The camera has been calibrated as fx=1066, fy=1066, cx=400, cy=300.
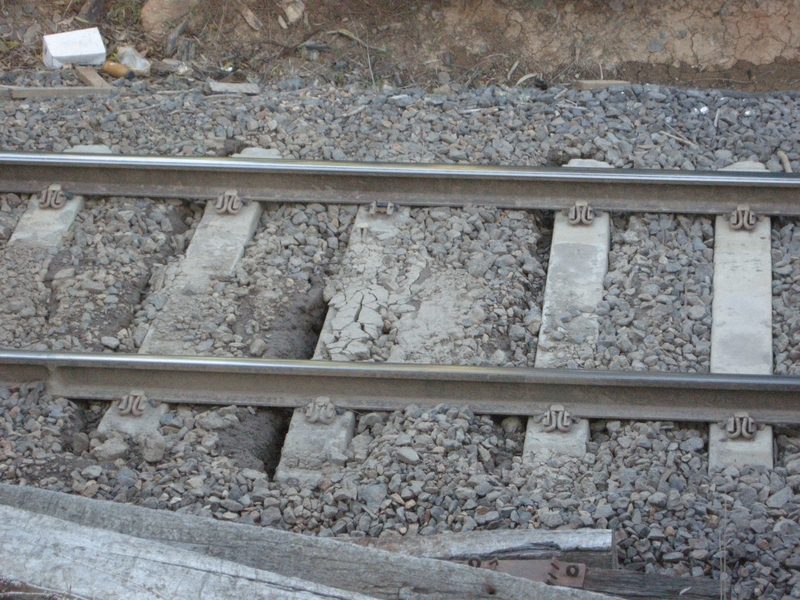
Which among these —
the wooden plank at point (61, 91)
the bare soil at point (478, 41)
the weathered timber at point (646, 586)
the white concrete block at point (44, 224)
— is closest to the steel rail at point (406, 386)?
the white concrete block at point (44, 224)

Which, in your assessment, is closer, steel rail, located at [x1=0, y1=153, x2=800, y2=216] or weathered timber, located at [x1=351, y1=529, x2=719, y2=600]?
weathered timber, located at [x1=351, y1=529, x2=719, y2=600]

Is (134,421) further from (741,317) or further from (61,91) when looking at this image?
(61,91)

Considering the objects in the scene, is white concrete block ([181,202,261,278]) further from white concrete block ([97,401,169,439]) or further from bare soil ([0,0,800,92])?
bare soil ([0,0,800,92])

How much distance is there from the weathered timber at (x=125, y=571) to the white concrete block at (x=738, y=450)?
7.69 ft

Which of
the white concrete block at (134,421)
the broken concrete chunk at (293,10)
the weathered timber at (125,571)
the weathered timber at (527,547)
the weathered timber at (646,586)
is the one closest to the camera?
the weathered timber at (125,571)

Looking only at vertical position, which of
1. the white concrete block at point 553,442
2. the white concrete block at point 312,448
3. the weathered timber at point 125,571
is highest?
the white concrete block at point 553,442

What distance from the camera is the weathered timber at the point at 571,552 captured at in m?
3.45

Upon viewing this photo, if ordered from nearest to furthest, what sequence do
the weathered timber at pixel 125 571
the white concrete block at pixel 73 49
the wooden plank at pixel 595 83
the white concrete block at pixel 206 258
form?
the weathered timber at pixel 125 571 → the white concrete block at pixel 206 258 → the wooden plank at pixel 595 83 → the white concrete block at pixel 73 49

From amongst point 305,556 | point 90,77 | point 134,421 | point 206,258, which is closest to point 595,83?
point 206,258

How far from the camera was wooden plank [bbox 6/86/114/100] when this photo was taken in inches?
289

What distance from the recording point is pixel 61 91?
7344mm

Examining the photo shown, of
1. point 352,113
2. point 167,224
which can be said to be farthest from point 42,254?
point 352,113

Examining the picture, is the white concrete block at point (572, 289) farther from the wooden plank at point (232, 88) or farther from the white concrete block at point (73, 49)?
the white concrete block at point (73, 49)

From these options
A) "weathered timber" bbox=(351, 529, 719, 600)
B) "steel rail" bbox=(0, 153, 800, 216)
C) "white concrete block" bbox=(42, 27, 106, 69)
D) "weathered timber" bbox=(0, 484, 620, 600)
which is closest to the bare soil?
"white concrete block" bbox=(42, 27, 106, 69)
